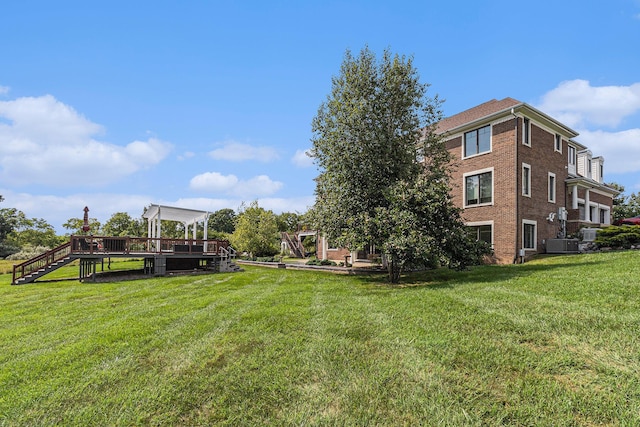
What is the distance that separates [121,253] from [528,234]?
819 inches

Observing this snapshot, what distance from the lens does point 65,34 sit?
945 cm

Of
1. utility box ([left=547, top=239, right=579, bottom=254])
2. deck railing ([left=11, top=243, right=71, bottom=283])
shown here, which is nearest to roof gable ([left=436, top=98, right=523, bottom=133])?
utility box ([left=547, top=239, right=579, bottom=254])

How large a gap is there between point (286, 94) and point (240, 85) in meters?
1.76

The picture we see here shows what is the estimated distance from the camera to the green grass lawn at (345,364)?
290 centimetres

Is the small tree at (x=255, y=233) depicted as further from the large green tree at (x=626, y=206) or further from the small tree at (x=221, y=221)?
the small tree at (x=221, y=221)

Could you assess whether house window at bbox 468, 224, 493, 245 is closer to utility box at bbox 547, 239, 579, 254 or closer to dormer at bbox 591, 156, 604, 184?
utility box at bbox 547, 239, 579, 254

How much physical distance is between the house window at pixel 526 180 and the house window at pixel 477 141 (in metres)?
2.01

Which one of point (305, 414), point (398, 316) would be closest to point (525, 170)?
point (398, 316)

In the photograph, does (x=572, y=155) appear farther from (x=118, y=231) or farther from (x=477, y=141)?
(x=118, y=231)

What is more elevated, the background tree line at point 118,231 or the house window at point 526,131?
the house window at point 526,131

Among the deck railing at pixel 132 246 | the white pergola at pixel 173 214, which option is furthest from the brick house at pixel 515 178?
the white pergola at pixel 173 214

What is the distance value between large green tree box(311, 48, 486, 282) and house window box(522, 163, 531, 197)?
20.5ft

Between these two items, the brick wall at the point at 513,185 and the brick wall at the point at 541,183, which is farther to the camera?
the brick wall at the point at 541,183

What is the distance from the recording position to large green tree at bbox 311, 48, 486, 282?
1024 cm
